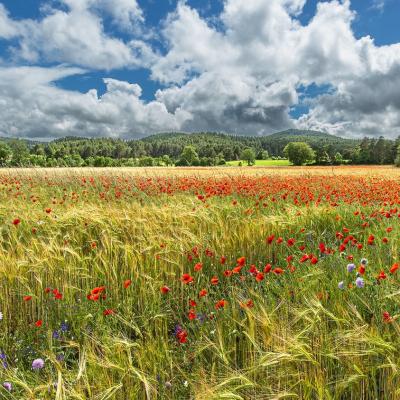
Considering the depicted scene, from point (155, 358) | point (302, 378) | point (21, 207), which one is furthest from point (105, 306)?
point (21, 207)

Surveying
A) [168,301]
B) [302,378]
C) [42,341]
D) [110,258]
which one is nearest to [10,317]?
[42,341]

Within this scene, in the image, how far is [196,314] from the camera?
2.90 metres

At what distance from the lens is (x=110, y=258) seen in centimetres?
400

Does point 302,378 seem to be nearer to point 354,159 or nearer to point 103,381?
point 103,381

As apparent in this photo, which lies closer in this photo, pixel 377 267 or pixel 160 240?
pixel 377 267

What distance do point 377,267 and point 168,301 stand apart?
2.14 meters

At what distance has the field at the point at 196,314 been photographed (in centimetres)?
195

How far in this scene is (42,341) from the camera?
2.78m

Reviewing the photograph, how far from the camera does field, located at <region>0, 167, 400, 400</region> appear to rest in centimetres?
195

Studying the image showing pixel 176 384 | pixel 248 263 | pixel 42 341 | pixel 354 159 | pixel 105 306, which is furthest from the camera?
pixel 354 159

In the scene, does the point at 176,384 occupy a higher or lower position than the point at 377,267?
lower

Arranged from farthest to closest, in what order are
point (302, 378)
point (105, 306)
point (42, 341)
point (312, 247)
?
point (312, 247)
point (105, 306)
point (42, 341)
point (302, 378)

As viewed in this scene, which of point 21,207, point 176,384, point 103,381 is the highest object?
point 21,207

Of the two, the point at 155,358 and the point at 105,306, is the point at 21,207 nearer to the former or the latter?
the point at 105,306
